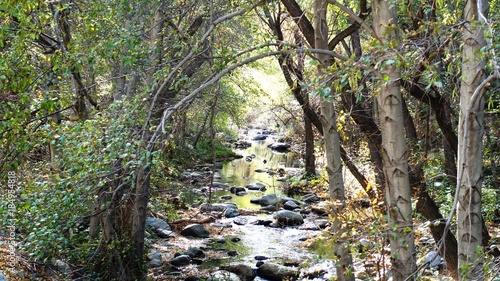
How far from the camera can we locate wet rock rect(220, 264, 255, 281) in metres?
10.7

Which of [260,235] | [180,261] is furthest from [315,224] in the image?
[180,261]

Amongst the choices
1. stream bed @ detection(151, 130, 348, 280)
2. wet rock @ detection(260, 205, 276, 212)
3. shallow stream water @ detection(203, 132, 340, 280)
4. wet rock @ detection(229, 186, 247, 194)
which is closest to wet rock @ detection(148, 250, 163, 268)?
stream bed @ detection(151, 130, 348, 280)

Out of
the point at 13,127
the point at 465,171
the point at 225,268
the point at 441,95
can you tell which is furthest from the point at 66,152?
the point at 225,268

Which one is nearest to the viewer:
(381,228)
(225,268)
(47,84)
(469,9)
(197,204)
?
(469,9)

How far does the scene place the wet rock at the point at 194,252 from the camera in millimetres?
11938

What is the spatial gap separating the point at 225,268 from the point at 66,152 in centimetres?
633

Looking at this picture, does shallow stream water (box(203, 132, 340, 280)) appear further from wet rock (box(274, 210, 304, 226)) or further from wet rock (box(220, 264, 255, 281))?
wet rock (box(220, 264, 255, 281))

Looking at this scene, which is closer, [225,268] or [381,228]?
[381,228]

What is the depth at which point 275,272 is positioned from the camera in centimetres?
1066

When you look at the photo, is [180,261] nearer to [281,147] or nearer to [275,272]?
[275,272]

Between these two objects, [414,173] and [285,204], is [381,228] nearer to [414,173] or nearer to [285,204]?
[414,173]

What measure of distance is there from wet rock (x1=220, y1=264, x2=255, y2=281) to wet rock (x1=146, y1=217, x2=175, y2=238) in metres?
2.64

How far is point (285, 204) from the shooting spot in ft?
55.8

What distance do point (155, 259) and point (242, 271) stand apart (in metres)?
1.87
